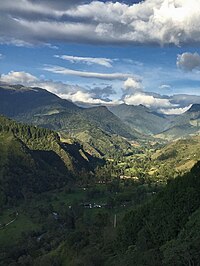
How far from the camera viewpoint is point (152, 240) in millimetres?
94312

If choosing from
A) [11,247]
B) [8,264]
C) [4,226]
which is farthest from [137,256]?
[4,226]

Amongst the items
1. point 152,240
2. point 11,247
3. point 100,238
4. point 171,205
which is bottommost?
point 11,247

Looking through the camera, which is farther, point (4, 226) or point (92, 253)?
point (4, 226)

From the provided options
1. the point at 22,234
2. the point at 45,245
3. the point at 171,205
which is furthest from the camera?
the point at 22,234

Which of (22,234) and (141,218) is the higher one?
(141,218)

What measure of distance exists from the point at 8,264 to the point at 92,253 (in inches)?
1928

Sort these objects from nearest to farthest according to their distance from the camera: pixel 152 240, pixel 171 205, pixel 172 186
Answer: pixel 152 240, pixel 171 205, pixel 172 186

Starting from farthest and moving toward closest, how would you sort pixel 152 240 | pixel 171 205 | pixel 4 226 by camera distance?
pixel 4 226 < pixel 171 205 < pixel 152 240

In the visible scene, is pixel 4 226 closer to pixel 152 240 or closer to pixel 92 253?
pixel 92 253

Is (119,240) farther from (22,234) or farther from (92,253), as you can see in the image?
(22,234)

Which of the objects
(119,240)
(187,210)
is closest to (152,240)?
(187,210)

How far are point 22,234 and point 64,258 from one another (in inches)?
2344

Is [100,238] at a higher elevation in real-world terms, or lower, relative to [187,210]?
lower

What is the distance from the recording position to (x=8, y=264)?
5728 inches
